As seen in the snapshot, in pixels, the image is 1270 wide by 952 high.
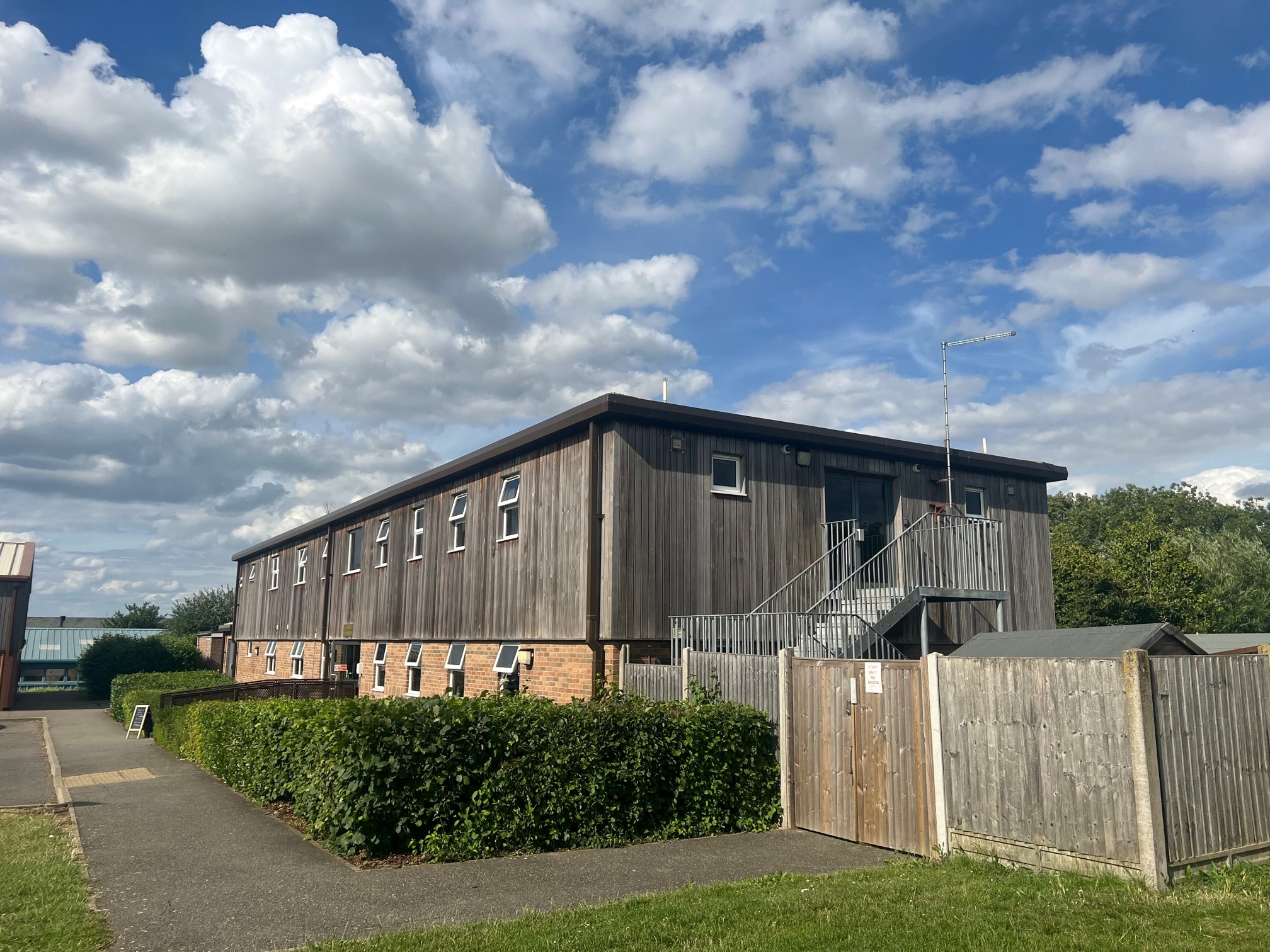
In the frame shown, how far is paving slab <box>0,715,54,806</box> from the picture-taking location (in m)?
12.9

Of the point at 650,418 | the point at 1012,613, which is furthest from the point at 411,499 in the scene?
the point at 1012,613

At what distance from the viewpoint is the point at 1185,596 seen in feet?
113

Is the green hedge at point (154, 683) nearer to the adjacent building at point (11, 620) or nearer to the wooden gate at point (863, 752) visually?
the adjacent building at point (11, 620)

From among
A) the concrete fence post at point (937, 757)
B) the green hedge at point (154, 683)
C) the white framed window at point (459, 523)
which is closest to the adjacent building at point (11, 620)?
the green hedge at point (154, 683)

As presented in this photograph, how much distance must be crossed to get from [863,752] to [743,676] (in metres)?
2.12

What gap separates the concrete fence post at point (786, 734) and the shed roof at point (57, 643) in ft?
207

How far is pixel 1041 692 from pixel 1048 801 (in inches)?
32.6

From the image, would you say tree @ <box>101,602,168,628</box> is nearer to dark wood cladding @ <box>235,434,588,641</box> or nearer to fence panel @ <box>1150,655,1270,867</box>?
dark wood cladding @ <box>235,434,588,641</box>

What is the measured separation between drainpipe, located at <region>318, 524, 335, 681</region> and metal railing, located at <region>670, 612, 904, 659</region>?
15425 millimetres

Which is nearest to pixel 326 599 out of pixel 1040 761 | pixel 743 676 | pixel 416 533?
pixel 416 533

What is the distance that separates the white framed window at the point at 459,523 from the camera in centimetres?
1859

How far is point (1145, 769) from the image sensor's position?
7016 mm

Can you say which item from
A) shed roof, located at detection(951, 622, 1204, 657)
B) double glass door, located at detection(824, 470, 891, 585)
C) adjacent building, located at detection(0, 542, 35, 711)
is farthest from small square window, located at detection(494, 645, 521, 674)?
adjacent building, located at detection(0, 542, 35, 711)

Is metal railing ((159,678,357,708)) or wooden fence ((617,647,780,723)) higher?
wooden fence ((617,647,780,723))
